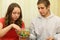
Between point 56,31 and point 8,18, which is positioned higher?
point 8,18

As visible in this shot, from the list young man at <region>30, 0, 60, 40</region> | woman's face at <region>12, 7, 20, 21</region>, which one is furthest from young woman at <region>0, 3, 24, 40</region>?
young man at <region>30, 0, 60, 40</region>

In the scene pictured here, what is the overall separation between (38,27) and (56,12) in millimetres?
604

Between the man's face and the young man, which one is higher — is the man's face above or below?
above

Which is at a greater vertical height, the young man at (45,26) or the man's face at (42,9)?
the man's face at (42,9)

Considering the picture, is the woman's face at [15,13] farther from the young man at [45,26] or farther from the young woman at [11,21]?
the young man at [45,26]

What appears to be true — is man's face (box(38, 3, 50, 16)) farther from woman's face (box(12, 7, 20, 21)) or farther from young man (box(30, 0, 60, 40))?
woman's face (box(12, 7, 20, 21))

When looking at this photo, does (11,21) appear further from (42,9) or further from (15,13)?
(42,9)

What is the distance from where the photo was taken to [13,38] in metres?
1.79

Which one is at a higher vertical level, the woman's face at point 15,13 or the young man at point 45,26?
the woman's face at point 15,13

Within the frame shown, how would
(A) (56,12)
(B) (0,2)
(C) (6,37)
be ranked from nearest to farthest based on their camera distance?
(C) (6,37)
(B) (0,2)
(A) (56,12)

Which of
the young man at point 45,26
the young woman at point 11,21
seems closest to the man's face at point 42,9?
the young man at point 45,26

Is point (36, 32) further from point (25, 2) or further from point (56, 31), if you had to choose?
point (25, 2)

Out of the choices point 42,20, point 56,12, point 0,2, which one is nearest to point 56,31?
point 42,20

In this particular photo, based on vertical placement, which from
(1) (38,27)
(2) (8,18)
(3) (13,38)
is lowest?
(3) (13,38)
